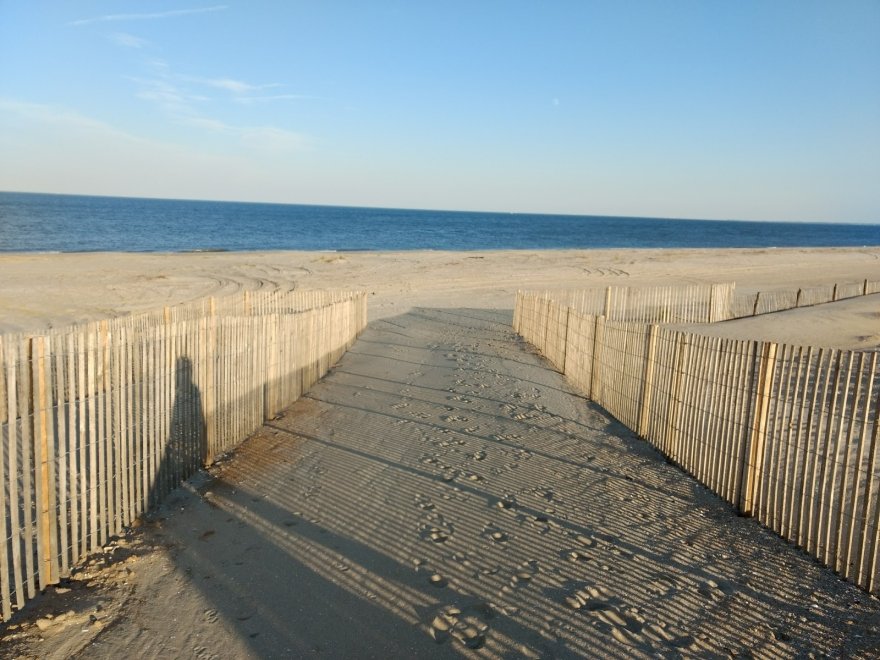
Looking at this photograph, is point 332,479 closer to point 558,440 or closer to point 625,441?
point 558,440

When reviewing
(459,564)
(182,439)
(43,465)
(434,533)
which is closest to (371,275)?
(182,439)

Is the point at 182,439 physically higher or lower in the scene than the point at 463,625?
higher

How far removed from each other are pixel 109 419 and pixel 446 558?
9.12 ft

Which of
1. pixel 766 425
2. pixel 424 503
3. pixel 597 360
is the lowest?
pixel 424 503

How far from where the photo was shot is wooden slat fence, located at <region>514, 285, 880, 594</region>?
452cm

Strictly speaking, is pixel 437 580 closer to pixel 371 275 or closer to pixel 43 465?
pixel 43 465

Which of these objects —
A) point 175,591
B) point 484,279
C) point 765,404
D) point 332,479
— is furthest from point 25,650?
point 484,279

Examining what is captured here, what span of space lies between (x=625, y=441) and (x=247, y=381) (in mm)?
4624

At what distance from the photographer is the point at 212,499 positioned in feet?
19.4

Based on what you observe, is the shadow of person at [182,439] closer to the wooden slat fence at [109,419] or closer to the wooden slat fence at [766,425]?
the wooden slat fence at [109,419]

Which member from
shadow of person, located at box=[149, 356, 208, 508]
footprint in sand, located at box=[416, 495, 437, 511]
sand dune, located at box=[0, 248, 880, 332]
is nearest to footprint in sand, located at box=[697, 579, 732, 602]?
footprint in sand, located at box=[416, 495, 437, 511]

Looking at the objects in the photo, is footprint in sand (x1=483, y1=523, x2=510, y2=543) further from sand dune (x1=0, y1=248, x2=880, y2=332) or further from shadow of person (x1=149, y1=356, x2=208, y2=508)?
sand dune (x1=0, y1=248, x2=880, y2=332)

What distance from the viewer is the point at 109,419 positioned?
501 centimetres

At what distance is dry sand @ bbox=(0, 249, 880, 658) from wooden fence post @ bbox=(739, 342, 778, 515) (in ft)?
1.05
